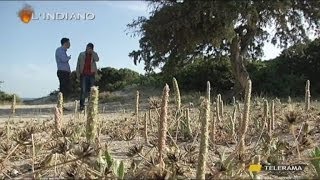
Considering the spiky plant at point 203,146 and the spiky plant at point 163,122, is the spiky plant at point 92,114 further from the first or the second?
the spiky plant at point 203,146

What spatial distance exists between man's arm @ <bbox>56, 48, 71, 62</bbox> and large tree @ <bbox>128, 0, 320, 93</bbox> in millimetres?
6599

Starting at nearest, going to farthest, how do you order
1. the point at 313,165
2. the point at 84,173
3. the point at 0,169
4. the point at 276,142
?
the point at 84,173
the point at 313,165
the point at 0,169
the point at 276,142

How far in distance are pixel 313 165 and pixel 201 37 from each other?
14.4 m

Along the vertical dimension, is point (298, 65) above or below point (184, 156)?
above

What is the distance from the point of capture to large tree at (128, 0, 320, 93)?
1639 centimetres

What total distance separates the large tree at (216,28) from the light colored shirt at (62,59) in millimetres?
6573

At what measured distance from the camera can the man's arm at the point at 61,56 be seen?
10484 mm

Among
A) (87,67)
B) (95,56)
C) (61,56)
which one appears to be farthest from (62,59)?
(95,56)

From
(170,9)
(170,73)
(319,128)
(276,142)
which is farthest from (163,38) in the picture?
(276,142)

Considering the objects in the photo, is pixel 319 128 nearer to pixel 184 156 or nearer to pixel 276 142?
pixel 276 142

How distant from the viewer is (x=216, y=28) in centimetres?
1680

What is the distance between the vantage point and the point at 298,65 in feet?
66.0

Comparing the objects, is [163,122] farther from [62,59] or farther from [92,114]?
[62,59]

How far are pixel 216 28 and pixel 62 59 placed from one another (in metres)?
7.48
